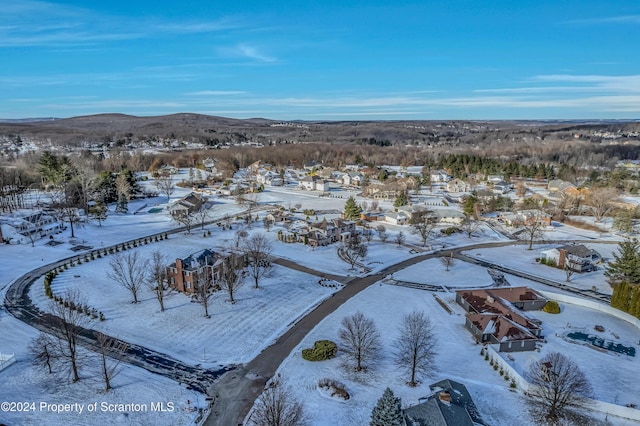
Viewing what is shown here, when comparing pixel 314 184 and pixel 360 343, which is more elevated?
pixel 314 184

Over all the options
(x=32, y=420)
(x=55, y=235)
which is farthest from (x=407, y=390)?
(x=55, y=235)

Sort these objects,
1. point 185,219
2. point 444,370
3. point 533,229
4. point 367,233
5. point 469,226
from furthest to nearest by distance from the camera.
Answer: point 185,219
point 469,226
point 367,233
point 533,229
point 444,370

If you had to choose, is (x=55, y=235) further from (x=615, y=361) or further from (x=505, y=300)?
(x=615, y=361)

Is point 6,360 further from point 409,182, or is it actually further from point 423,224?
point 409,182

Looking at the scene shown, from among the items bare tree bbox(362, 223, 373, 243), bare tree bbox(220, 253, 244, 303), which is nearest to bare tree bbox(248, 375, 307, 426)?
bare tree bbox(220, 253, 244, 303)

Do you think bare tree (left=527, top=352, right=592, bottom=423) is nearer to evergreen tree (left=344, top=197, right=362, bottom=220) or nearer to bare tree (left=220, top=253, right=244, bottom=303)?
bare tree (left=220, top=253, right=244, bottom=303)

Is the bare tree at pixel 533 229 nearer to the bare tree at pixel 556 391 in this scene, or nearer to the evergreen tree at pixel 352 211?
the evergreen tree at pixel 352 211

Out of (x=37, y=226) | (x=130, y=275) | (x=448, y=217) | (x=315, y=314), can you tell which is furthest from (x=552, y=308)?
(x=37, y=226)
